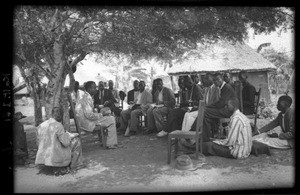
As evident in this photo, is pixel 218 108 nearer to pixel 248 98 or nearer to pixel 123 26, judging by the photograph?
pixel 248 98

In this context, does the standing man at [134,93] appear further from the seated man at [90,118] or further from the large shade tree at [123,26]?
the seated man at [90,118]

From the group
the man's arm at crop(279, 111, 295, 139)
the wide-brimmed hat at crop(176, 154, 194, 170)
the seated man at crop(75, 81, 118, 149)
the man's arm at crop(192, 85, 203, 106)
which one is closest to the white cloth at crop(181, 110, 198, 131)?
the man's arm at crop(192, 85, 203, 106)

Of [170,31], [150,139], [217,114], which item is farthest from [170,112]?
[170,31]

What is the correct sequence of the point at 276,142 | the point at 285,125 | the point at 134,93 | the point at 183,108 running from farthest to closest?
the point at 134,93 → the point at 183,108 → the point at 276,142 → the point at 285,125

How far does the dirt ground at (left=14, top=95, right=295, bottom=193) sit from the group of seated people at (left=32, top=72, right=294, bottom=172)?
0.32 m

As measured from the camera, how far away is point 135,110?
881 cm

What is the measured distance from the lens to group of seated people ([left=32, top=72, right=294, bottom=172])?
5.09m

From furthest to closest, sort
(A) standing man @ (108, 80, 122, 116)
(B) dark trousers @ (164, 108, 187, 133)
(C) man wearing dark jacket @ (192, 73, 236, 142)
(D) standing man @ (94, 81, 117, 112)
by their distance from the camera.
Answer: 1. (D) standing man @ (94, 81, 117, 112)
2. (A) standing man @ (108, 80, 122, 116)
3. (B) dark trousers @ (164, 108, 187, 133)
4. (C) man wearing dark jacket @ (192, 73, 236, 142)

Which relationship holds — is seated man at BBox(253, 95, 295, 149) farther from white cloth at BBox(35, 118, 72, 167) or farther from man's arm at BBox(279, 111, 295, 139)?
white cloth at BBox(35, 118, 72, 167)

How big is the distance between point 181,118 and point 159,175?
330cm

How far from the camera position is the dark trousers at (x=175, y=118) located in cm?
790

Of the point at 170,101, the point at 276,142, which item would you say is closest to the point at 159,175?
the point at 276,142
